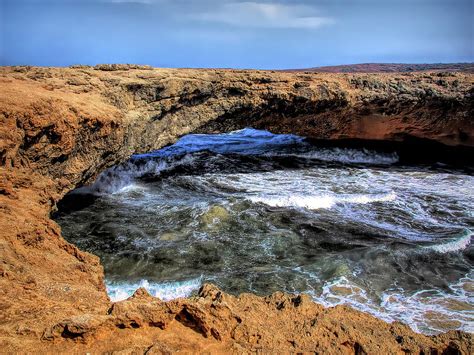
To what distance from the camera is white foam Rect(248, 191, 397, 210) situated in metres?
8.14

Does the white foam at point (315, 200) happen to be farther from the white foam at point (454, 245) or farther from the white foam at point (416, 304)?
the white foam at point (416, 304)

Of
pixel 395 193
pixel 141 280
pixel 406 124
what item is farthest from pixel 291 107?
pixel 141 280

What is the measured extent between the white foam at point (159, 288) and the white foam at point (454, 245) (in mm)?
3975

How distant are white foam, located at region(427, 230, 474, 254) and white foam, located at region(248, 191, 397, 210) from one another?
7.34ft

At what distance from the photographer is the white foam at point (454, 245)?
20.0 ft

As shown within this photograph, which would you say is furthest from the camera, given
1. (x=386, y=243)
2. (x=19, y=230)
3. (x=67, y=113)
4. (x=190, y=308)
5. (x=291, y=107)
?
(x=291, y=107)

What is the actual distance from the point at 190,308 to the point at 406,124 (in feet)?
37.7

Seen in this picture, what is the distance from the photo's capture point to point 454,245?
6234mm

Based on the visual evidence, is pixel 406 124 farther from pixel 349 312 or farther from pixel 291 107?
pixel 349 312

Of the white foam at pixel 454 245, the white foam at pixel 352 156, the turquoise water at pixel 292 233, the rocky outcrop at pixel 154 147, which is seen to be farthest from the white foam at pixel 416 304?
the white foam at pixel 352 156

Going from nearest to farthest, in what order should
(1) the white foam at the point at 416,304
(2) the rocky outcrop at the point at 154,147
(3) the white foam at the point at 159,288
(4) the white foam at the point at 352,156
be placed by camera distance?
(2) the rocky outcrop at the point at 154,147 < (1) the white foam at the point at 416,304 < (3) the white foam at the point at 159,288 < (4) the white foam at the point at 352,156

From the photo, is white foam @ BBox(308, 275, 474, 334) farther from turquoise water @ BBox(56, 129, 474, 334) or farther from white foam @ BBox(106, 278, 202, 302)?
white foam @ BBox(106, 278, 202, 302)

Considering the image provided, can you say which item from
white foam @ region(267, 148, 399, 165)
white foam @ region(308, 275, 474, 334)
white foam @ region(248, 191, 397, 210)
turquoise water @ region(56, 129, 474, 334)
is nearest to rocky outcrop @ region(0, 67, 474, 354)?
white foam @ region(267, 148, 399, 165)

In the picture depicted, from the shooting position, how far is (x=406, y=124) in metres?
11.9
